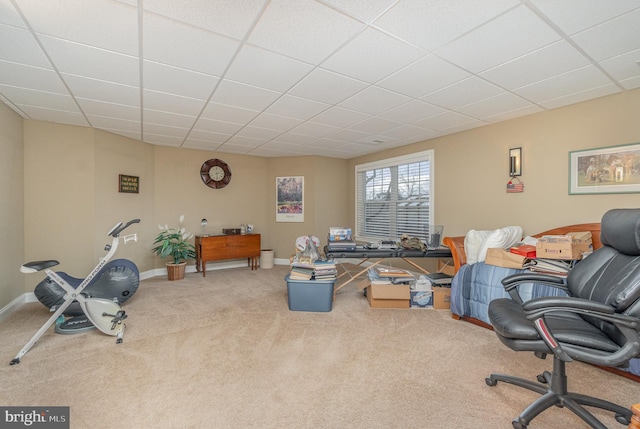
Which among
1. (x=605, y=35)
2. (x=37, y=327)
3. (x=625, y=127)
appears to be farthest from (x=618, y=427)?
(x=37, y=327)

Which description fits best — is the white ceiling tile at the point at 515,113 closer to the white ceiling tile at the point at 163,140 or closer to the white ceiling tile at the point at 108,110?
the white ceiling tile at the point at 108,110

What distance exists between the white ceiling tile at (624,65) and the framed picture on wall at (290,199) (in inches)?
186

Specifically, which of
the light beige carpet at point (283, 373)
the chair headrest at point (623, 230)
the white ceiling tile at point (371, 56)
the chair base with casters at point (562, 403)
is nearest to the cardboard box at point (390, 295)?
the light beige carpet at point (283, 373)

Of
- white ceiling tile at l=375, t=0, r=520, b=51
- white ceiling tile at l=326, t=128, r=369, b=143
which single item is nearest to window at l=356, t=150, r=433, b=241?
white ceiling tile at l=326, t=128, r=369, b=143

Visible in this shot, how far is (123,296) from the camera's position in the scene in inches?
136

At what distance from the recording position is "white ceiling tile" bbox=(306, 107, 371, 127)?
11.2 feet

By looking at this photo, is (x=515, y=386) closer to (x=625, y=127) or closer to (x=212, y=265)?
(x=625, y=127)

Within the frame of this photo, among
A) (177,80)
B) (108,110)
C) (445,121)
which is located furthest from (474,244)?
(108,110)

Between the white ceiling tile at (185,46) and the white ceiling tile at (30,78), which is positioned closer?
the white ceiling tile at (185,46)

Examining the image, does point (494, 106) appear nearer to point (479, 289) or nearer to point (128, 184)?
point (479, 289)

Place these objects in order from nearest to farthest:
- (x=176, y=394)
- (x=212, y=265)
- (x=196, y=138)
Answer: (x=176, y=394) → (x=196, y=138) → (x=212, y=265)

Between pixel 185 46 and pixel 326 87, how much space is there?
1.25m

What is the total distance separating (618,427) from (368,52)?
2772 millimetres

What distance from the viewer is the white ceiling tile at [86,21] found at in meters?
1.65
